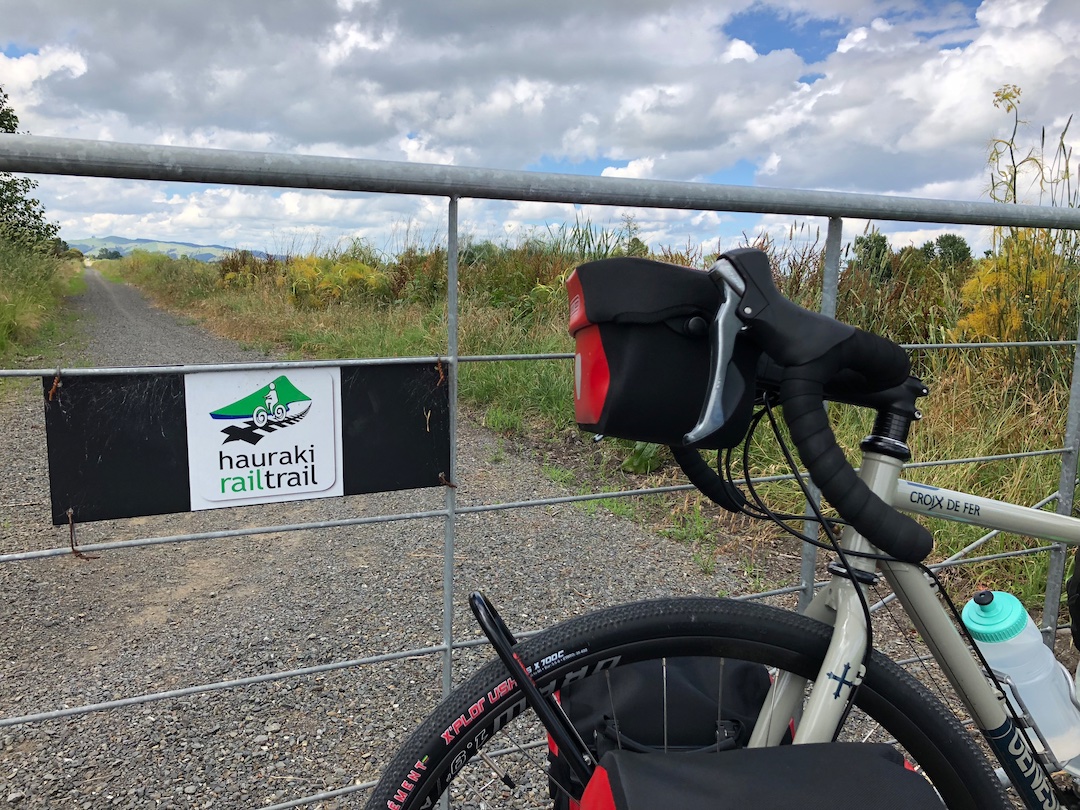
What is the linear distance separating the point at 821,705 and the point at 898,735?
0.24 meters

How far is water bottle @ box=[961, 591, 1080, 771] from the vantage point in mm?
1673

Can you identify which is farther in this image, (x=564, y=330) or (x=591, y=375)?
(x=564, y=330)

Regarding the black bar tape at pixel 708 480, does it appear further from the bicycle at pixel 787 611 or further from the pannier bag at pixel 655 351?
the pannier bag at pixel 655 351

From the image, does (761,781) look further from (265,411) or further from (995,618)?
(265,411)

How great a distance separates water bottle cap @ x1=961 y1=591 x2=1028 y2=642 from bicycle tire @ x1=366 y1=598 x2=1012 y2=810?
0.48 metres

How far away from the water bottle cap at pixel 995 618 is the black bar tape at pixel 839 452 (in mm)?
838

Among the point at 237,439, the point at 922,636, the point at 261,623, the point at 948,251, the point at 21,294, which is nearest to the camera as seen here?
the point at 922,636

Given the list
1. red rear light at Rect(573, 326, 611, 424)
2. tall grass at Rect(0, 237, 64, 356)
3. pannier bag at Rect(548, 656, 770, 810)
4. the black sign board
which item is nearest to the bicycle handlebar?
red rear light at Rect(573, 326, 611, 424)

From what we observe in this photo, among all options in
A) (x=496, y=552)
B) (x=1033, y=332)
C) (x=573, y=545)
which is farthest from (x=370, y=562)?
(x=1033, y=332)

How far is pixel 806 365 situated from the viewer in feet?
3.23

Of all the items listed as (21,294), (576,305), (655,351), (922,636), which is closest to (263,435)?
(576,305)

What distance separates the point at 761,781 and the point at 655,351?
0.57m

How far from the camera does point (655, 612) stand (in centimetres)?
121

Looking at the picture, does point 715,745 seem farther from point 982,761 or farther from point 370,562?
point 370,562
